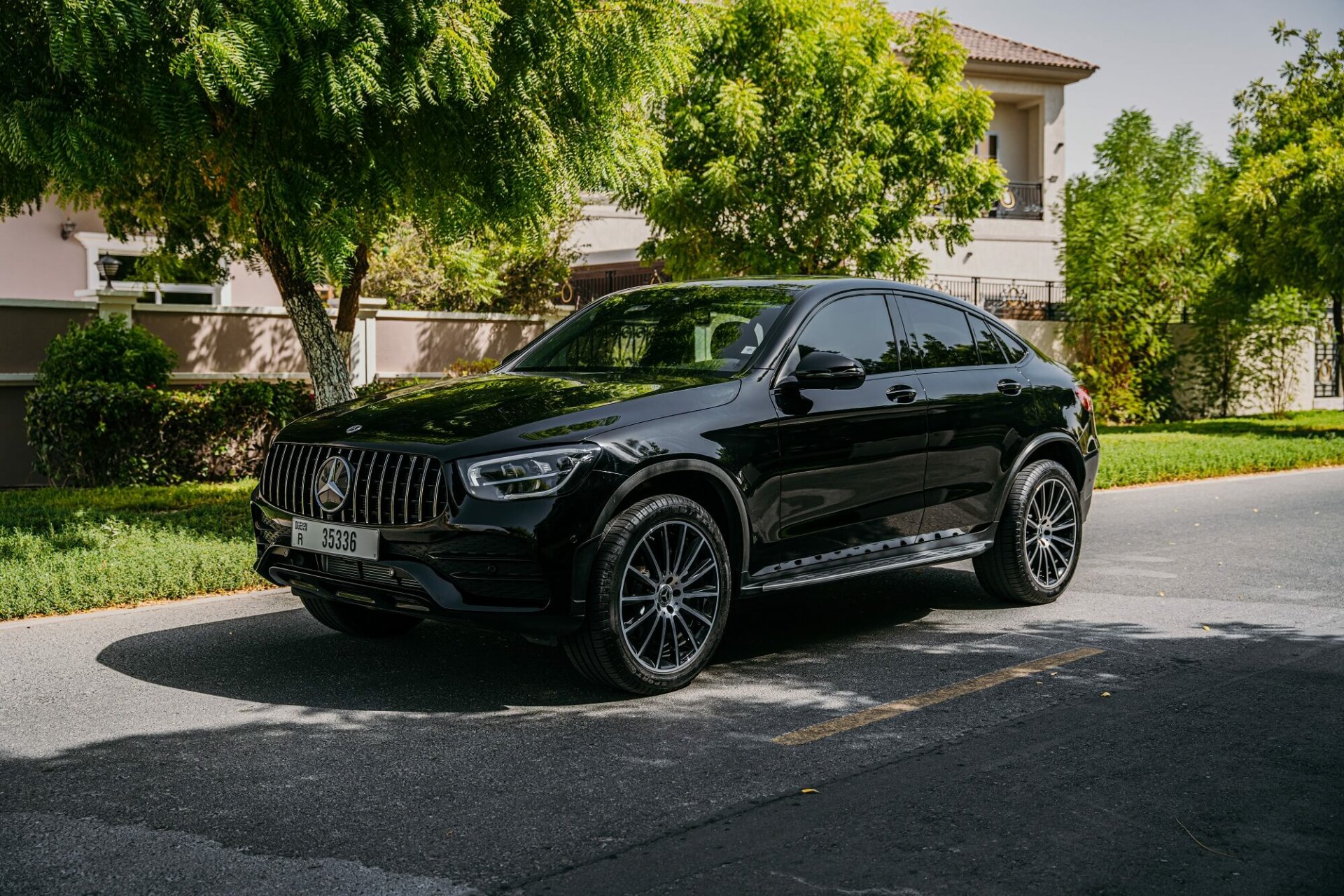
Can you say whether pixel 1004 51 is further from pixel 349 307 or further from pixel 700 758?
pixel 700 758

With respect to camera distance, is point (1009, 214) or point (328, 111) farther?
point (1009, 214)

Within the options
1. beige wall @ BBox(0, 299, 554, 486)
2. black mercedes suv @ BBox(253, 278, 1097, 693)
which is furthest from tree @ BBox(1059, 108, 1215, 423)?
black mercedes suv @ BBox(253, 278, 1097, 693)

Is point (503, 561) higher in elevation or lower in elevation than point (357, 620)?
higher

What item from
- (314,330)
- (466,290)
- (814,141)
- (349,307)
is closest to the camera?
(314,330)

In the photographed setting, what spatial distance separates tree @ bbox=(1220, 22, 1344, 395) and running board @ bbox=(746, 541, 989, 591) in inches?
620

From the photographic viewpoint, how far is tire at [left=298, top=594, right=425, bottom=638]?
6713mm

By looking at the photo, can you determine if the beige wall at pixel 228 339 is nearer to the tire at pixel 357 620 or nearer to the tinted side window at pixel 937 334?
the tire at pixel 357 620

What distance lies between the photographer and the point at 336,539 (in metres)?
5.64

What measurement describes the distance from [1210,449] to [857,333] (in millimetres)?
13390

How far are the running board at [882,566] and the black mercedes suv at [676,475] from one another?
0.01 meters

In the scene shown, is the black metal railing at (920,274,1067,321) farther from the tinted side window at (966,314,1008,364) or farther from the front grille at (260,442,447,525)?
the front grille at (260,442,447,525)

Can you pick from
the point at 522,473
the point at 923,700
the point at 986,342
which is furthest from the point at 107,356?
the point at 923,700

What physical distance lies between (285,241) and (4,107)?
6.35 ft

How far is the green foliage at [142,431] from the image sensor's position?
13.8 m
